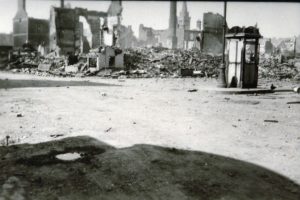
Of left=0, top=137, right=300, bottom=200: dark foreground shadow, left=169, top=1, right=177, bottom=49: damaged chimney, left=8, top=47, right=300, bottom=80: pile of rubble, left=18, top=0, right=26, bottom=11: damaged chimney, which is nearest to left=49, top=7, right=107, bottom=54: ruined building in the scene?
left=18, top=0, right=26, bottom=11: damaged chimney

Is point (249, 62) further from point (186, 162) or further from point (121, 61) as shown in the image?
point (121, 61)

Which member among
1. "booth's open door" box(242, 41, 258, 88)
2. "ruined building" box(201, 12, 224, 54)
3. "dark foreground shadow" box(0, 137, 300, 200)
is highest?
"ruined building" box(201, 12, 224, 54)

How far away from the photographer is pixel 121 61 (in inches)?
1202

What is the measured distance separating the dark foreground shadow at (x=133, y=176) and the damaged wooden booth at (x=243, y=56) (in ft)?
38.8

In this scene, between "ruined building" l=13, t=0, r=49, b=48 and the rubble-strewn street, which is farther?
"ruined building" l=13, t=0, r=49, b=48

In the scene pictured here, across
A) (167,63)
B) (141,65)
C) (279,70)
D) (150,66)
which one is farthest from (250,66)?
(279,70)

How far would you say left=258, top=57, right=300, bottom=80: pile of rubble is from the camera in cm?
2914

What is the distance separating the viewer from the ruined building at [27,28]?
5900 cm

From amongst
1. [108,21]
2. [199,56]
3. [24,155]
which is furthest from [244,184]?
[108,21]

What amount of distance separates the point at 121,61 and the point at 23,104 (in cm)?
2043

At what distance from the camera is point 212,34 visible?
164ft

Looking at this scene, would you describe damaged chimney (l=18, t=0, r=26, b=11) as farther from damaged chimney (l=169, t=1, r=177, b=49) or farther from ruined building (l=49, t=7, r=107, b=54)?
damaged chimney (l=169, t=1, r=177, b=49)

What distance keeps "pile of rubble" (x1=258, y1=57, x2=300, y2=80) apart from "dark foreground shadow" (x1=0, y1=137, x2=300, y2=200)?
25.2m

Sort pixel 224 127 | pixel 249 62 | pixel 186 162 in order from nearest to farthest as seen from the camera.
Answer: pixel 186 162, pixel 224 127, pixel 249 62
